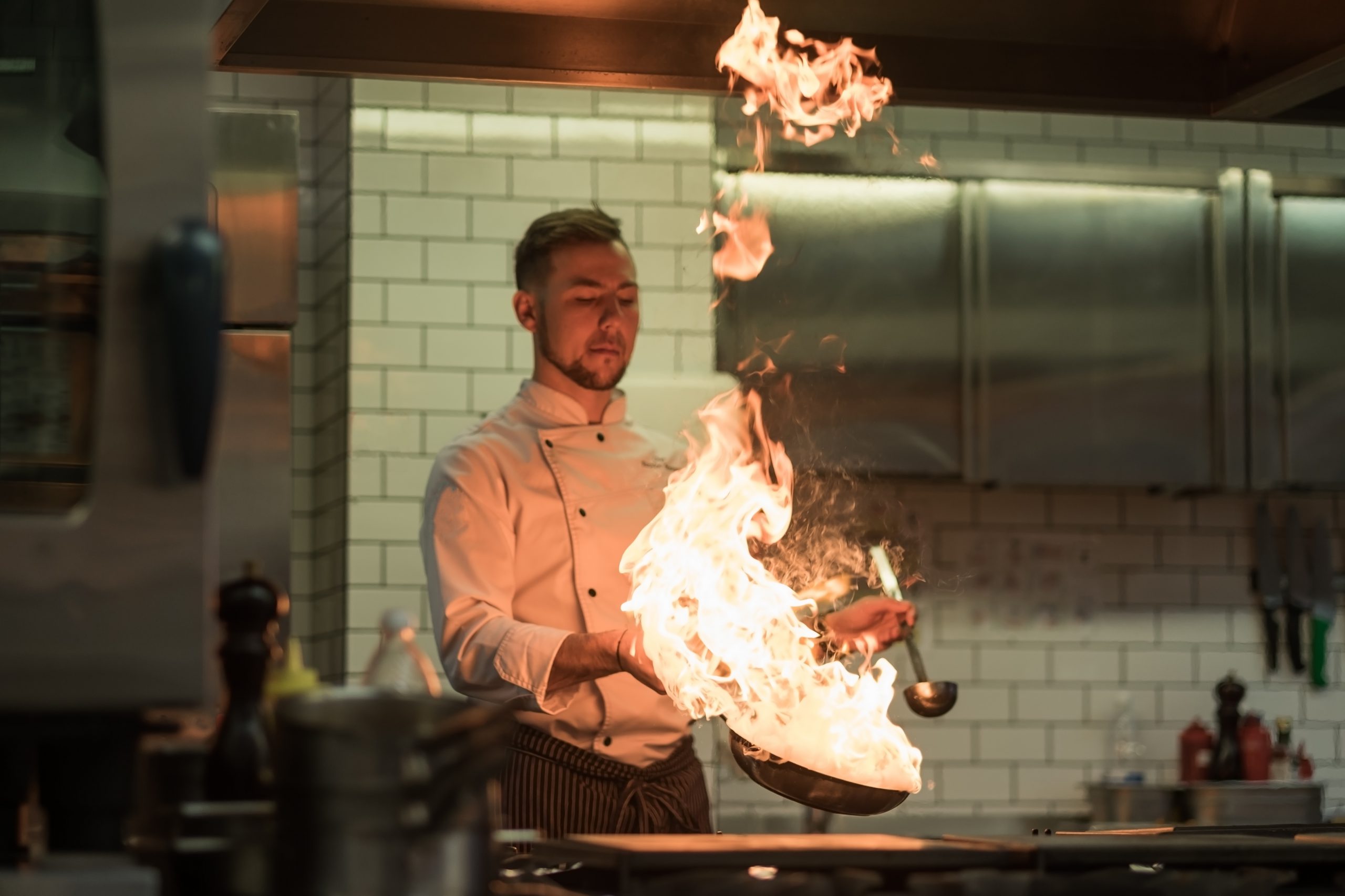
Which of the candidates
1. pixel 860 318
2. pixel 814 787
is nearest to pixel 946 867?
pixel 814 787

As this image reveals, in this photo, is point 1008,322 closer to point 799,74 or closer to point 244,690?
point 799,74

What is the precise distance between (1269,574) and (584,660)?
3221 mm

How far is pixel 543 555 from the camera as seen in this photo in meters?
3.02

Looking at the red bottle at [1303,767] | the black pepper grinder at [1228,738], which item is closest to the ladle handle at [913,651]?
the black pepper grinder at [1228,738]

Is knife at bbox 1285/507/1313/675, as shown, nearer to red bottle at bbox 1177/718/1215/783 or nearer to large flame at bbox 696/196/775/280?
red bottle at bbox 1177/718/1215/783

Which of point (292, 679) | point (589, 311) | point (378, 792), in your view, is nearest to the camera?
point (378, 792)

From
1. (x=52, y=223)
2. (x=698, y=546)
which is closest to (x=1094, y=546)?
(x=698, y=546)

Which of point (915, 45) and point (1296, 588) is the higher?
point (915, 45)

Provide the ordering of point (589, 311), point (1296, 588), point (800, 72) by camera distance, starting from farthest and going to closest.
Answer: point (1296, 588)
point (589, 311)
point (800, 72)

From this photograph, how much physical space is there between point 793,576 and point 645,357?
1440mm

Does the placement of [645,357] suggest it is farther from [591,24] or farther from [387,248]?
[591,24]

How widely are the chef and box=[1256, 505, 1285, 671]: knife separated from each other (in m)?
2.60

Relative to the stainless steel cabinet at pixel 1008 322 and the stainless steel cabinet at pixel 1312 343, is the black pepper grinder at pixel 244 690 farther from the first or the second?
the stainless steel cabinet at pixel 1312 343

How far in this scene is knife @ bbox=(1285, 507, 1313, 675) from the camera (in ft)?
17.1
